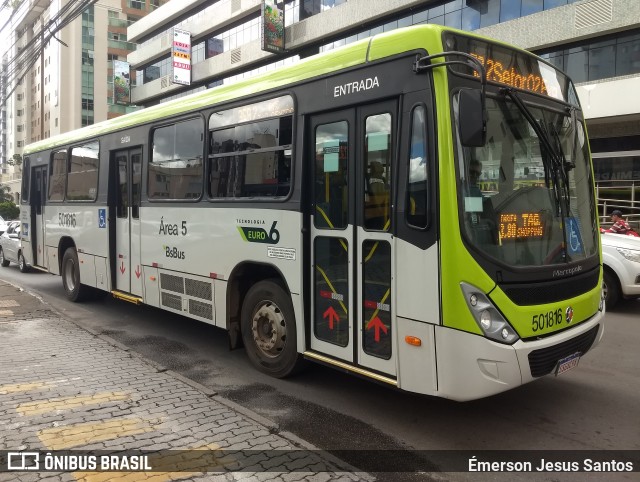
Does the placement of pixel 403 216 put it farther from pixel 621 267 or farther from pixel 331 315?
pixel 621 267

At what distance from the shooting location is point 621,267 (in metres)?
8.74

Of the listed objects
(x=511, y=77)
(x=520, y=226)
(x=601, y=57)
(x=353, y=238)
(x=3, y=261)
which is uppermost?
(x=601, y=57)

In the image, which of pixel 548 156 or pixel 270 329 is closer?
pixel 548 156

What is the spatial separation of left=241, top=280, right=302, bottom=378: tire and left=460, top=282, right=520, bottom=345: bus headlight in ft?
6.59

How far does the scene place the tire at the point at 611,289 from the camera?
29.6 feet

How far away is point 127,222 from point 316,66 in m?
4.43

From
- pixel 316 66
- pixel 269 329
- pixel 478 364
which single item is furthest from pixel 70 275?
pixel 478 364

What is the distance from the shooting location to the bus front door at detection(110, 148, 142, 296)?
7.80m

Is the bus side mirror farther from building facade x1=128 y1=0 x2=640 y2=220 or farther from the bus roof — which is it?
building facade x1=128 y1=0 x2=640 y2=220

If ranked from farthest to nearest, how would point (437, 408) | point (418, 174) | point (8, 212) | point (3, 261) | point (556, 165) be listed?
point (8, 212) → point (3, 261) → point (437, 408) → point (556, 165) → point (418, 174)

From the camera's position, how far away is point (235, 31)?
39062mm

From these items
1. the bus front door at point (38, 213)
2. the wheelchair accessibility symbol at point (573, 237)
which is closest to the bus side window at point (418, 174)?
the wheelchair accessibility symbol at point (573, 237)

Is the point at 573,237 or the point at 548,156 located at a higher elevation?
the point at 548,156

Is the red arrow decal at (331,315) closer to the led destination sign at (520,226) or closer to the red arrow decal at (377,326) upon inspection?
the red arrow decal at (377,326)
